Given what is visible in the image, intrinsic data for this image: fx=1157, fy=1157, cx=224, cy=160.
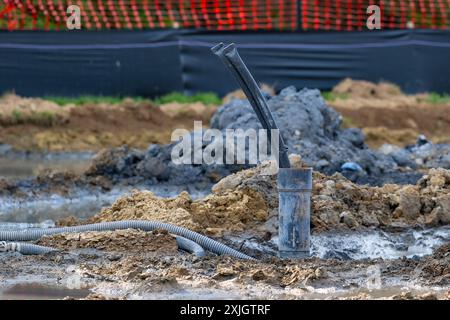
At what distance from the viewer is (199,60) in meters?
19.8

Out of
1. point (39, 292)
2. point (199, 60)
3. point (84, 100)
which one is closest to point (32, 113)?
point (84, 100)

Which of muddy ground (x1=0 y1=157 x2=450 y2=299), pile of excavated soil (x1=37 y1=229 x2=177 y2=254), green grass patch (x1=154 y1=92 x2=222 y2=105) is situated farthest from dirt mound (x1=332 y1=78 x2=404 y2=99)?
pile of excavated soil (x1=37 y1=229 x2=177 y2=254)

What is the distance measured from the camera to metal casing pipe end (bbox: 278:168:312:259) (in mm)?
8469

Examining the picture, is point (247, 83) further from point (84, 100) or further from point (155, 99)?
point (155, 99)

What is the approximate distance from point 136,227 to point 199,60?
10.9m

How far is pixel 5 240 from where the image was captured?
896 centimetres

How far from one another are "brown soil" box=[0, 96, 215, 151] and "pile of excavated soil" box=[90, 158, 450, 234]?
7.56 metres

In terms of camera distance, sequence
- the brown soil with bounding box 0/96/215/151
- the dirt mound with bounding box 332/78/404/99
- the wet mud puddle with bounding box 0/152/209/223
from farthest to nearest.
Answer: the dirt mound with bounding box 332/78/404/99
the brown soil with bounding box 0/96/215/151
the wet mud puddle with bounding box 0/152/209/223

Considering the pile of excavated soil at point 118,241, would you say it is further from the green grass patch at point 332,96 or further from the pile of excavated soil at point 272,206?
the green grass patch at point 332,96

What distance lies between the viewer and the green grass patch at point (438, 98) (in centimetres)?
2006

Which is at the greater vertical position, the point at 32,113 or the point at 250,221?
the point at 32,113

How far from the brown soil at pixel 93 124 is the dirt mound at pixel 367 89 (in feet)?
8.64

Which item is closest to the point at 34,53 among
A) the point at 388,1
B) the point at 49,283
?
the point at 388,1

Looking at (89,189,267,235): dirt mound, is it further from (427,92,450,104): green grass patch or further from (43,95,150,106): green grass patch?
(427,92,450,104): green grass patch
